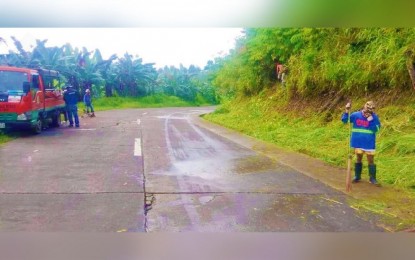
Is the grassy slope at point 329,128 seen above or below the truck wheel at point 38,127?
below

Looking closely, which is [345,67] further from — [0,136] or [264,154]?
[0,136]

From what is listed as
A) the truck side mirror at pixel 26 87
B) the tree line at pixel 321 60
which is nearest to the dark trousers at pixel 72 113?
the truck side mirror at pixel 26 87

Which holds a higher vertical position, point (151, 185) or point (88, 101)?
point (88, 101)

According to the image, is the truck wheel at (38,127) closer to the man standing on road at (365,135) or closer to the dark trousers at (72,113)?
the dark trousers at (72,113)

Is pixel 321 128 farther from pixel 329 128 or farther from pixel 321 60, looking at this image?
pixel 321 60

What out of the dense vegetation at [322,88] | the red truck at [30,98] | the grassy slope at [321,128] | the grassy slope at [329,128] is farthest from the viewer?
the dense vegetation at [322,88]

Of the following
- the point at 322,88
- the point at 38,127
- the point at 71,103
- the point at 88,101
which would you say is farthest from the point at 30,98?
the point at 322,88

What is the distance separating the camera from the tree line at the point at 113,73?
3447 millimetres

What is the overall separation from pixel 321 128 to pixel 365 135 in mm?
1381

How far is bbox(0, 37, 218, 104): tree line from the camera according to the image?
345 cm

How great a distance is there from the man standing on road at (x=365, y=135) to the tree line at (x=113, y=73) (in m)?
1.60

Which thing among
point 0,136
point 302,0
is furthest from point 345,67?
point 0,136

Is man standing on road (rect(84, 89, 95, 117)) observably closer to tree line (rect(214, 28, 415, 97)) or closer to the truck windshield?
the truck windshield

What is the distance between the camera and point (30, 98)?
3945 millimetres
